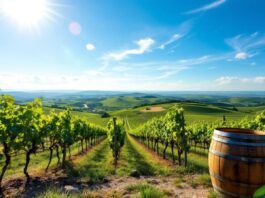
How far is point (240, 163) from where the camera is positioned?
3.94 metres

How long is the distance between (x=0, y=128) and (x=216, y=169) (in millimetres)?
7904

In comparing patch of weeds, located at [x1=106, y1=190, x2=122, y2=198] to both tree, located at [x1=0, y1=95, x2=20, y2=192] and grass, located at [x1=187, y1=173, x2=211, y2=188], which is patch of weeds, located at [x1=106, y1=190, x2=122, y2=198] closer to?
grass, located at [x1=187, y1=173, x2=211, y2=188]

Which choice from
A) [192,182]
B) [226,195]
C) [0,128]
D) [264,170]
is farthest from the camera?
[0,128]

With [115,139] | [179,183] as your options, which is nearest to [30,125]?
[115,139]

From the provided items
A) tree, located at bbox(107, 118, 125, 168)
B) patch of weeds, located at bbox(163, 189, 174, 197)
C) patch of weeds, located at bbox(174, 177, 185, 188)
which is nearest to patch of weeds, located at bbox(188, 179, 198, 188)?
patch of weeds, located at bbox(174, 177, 185, 188)

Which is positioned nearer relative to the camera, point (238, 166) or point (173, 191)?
point (238, 166)

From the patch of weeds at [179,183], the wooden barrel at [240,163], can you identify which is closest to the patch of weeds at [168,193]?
the patch of weeds at [179,183]

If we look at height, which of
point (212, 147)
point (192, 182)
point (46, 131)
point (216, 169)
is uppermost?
point (212, 147)

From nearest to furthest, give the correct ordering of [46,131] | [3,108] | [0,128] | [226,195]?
[226,195] → [0,128] → [3,108] → [46,131]

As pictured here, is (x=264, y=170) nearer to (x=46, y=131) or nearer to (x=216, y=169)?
(x=216, y=169)

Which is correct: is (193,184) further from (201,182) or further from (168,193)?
(168,193)

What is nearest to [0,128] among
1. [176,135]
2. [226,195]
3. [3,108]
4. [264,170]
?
[3,108]

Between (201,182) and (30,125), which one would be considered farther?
(30,125)

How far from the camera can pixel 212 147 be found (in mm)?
4457
